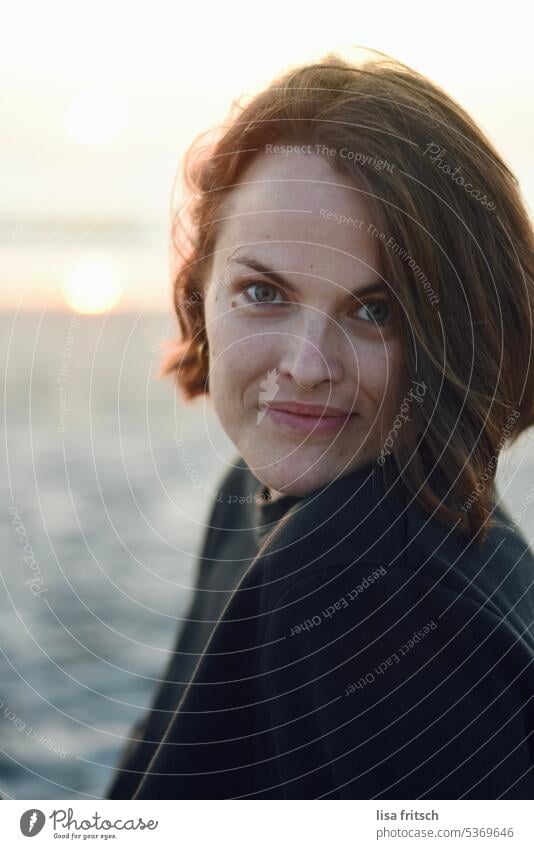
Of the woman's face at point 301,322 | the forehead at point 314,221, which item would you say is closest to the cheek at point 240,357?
the woman's face at point 301,322

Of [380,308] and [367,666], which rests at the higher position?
[380,308]

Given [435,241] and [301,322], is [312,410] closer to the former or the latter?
[301,322]

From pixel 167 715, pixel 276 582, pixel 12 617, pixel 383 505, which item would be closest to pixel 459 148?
pixel 383 505

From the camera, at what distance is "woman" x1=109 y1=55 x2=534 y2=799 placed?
106cm

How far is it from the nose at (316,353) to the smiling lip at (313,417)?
0.14 ft

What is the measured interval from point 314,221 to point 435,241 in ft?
0.50

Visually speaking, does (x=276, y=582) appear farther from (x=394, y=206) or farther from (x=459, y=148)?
(x=459, y=148)

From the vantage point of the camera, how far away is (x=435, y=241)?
1136mm

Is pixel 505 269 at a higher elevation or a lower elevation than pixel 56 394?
higher


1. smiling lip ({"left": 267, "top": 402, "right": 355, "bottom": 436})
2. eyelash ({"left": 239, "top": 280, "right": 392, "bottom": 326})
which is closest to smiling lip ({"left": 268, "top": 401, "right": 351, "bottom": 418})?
smiling lip ({"left": 267, "top": 402, "right": 355, "bottom": 436})

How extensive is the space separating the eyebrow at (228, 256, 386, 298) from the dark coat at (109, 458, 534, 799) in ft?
0.69

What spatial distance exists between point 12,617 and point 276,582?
7.26ft

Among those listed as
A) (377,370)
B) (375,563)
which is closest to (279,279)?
(377,370)

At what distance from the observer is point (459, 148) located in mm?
1170
